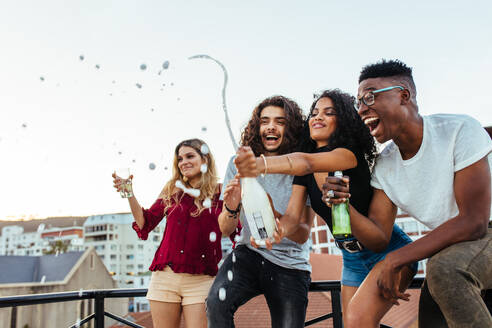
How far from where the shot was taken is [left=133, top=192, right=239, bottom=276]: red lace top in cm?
269

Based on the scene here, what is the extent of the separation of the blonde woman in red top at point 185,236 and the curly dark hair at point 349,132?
93 cm

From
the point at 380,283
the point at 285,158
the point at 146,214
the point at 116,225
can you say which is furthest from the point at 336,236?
the point at 116,225

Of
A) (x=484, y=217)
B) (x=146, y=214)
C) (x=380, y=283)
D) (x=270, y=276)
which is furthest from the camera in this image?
(x=146, y=214)

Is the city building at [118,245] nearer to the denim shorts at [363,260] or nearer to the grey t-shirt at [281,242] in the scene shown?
the grey t-shirt at [281,242]

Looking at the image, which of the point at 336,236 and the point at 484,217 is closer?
the point at 484,217

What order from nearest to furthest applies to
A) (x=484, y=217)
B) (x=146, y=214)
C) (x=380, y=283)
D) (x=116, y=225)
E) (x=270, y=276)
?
(x=484, y=217)
(x=380, y=283)
(x=270, y=276)
(x=146, y=214)
(x=116, y=225)

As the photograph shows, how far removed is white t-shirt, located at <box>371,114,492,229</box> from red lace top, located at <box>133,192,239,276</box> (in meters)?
1.29

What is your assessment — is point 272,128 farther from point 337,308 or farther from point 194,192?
point 337,308

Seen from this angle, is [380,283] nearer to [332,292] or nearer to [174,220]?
[332,292]

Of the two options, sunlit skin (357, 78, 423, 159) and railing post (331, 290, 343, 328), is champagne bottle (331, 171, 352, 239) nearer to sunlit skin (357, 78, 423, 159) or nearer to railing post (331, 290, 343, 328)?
sunlit skin (357, 78, 423, 159)

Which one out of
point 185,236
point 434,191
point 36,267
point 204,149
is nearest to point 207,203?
point 185,236

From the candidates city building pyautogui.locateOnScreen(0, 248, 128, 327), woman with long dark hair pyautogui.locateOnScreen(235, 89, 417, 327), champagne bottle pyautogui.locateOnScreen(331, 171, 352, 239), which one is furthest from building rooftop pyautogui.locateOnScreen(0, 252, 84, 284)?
champagne bottle pyautogui.locateOnScreen(331, 171, 352, 239)

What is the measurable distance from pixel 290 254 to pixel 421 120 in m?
0.99

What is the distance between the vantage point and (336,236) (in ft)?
6.33
